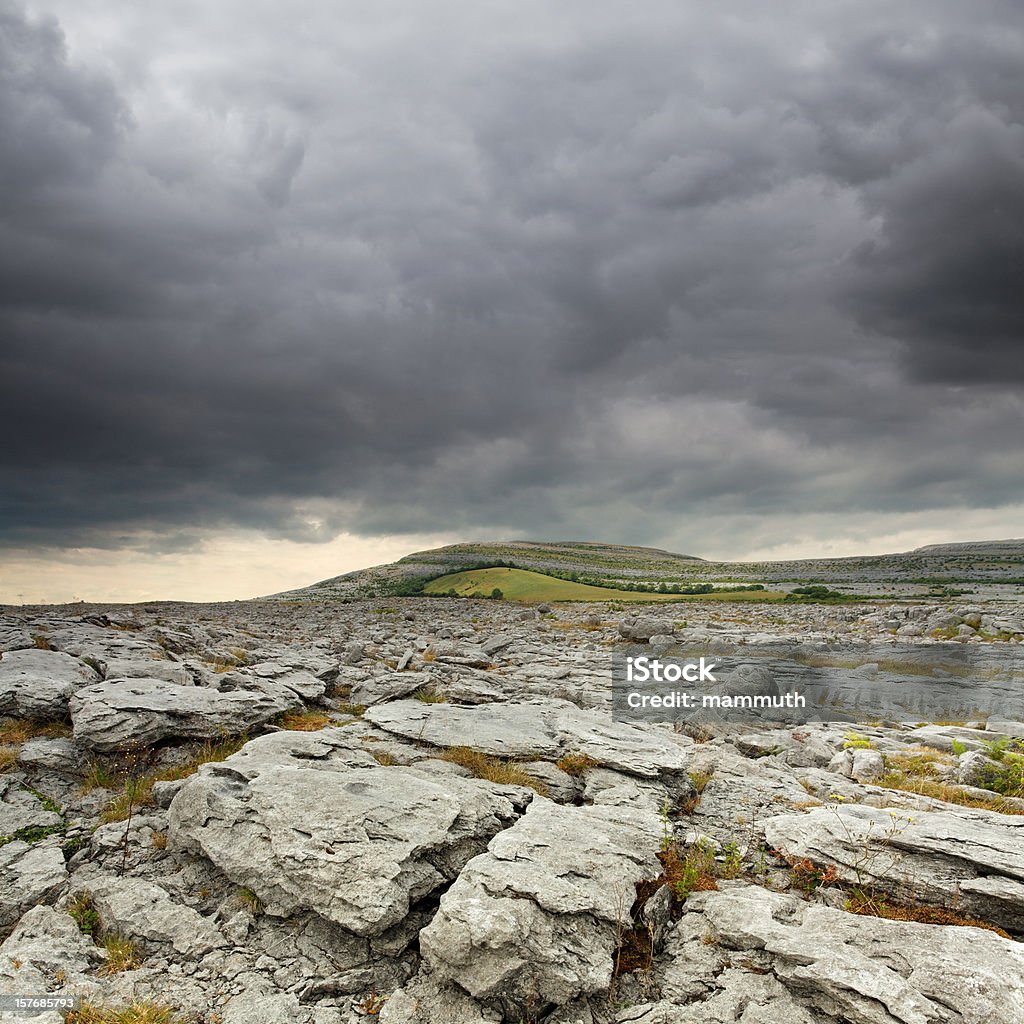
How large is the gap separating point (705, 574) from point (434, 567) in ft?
232

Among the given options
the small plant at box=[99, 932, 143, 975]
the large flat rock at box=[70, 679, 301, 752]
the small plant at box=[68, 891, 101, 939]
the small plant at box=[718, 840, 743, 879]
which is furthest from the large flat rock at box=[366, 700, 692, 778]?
the small plant at box=[99, 932, 143, 975]

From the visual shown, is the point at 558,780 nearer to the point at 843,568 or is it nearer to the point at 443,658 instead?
the point at 443,658

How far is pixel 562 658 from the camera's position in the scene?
3247 centimetres

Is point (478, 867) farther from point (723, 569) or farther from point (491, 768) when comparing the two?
point (723, 569)

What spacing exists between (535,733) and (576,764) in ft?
5.52

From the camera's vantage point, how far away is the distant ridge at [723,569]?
379 ft

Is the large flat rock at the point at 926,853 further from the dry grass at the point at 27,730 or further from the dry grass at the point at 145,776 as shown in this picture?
the dry grass at the point at 27,730

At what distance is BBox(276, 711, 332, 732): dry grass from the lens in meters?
15.9

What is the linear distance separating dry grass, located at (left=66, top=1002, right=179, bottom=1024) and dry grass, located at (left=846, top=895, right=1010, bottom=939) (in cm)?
871

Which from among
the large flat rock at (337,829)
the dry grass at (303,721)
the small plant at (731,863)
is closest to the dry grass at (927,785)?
the small plant at (731,863)

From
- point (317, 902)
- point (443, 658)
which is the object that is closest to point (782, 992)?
point (317, 902)

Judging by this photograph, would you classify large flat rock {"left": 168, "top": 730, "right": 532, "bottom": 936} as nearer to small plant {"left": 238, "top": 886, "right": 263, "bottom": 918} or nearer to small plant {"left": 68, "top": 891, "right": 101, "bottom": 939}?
small plant {"left": 238, "top": 886, "right": 263, "bottom": 918}

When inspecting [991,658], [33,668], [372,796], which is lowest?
[991,658]

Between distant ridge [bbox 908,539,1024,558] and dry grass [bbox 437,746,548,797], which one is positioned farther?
distant ridge [bbox 908,539,1024,558]
